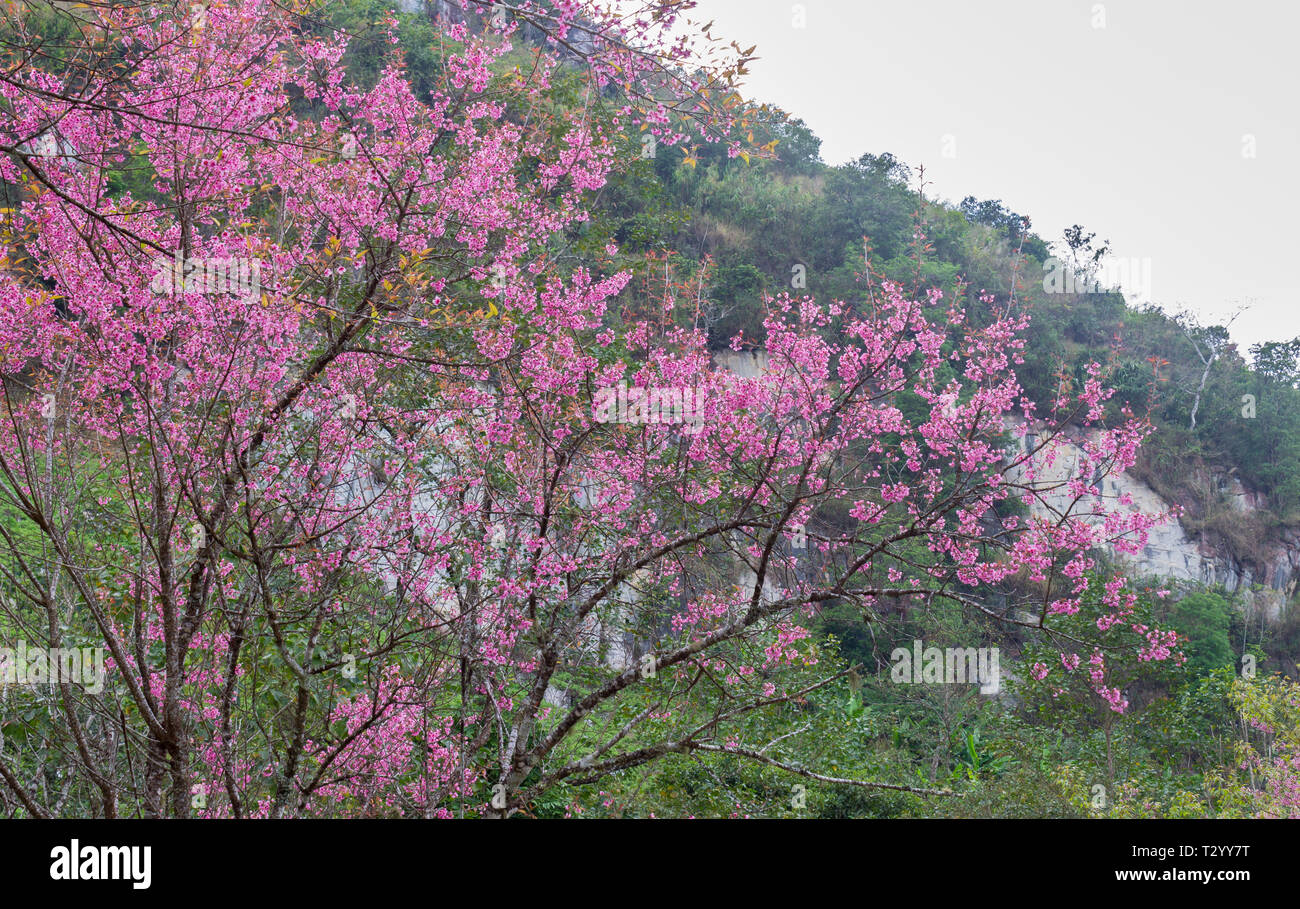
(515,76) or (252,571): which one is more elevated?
(515,76)

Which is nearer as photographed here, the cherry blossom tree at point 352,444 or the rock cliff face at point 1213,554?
the cherry blossom tree at point 352,444

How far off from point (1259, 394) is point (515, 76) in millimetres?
35387

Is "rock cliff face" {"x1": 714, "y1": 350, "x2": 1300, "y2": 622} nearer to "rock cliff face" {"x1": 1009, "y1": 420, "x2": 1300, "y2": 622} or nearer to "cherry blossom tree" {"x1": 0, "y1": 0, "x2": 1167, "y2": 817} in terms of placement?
"rock cliff face" {"x1": 1009, "y1": 420, "x2": 1300, "y2": 622}

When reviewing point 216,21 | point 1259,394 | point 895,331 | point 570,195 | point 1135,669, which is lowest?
point 1135,669

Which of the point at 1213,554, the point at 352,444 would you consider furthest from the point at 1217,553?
the point at 352,444

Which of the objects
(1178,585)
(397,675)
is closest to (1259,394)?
(1178,585)

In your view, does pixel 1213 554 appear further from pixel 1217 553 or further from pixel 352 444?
pixel 352 444

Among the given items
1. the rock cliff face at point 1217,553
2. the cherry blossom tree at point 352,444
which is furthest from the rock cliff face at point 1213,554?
the cherry blossom tree at point 352,444

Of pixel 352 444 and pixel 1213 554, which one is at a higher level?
pixel 352 444

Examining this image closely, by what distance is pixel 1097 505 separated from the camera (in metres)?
4.76

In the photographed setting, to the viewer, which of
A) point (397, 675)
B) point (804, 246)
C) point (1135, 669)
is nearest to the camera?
point (397, 675)

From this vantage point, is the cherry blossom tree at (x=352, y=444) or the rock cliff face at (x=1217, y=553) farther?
the rock cliff face at (x=1217, y=553)

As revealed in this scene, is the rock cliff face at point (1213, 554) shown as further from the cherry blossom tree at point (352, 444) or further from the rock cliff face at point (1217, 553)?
the cherry blossom tree at point (352, 444)
